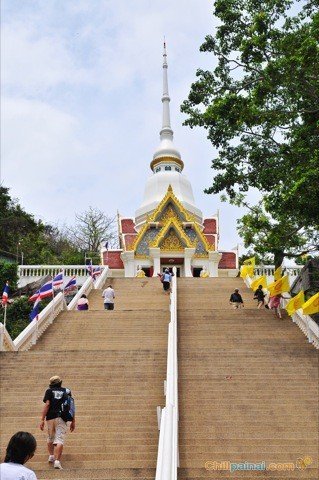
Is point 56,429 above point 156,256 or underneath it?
underneath

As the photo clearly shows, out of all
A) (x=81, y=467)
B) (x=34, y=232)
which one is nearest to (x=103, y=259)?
(x=34, y=232)

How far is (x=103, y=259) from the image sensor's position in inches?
1384

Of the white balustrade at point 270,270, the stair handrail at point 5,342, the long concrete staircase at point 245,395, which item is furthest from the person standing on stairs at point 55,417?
the white balustrade at point 270,270

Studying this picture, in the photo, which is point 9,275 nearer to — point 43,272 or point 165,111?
point 43,272

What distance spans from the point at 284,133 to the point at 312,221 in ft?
8.25

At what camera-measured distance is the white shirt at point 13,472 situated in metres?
3.10

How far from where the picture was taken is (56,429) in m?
6.83

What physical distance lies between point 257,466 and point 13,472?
5.05 m

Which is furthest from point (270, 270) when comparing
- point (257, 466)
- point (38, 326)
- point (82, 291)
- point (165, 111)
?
point (165, 111)

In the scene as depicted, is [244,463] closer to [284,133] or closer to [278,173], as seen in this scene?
[278,173]

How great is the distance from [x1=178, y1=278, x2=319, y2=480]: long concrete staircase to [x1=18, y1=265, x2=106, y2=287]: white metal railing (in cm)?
1251

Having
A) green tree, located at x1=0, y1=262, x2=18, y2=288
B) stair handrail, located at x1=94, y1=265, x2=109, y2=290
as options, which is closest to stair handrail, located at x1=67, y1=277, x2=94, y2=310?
stair handrail, located at x1=94, y1=265, x2=109, y2=290

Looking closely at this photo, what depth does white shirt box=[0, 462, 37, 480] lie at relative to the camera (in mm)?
3098

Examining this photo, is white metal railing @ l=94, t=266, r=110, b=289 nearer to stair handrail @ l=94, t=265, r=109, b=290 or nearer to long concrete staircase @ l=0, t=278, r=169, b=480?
stair handrail @ l=94, t=265, r=109, b=290
